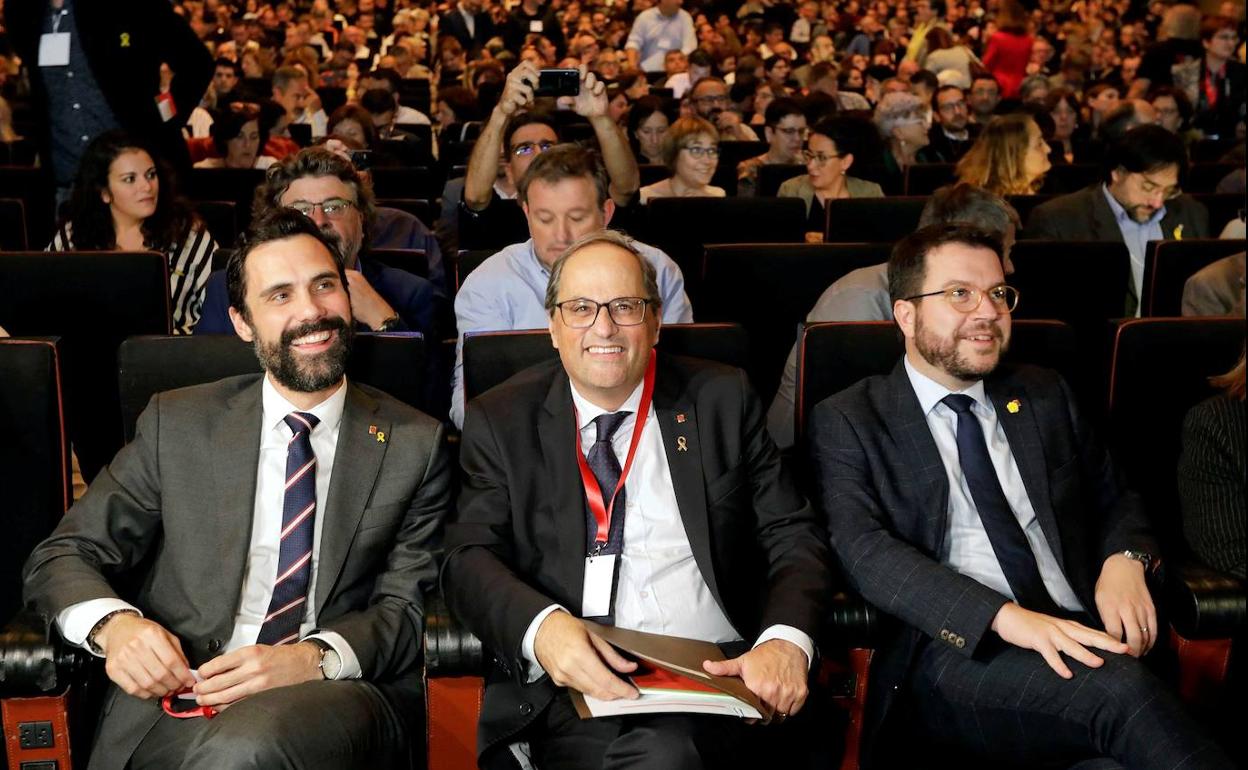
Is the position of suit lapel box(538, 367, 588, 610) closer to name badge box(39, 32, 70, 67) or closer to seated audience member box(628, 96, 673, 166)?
name badge box(39, 32, 70, 67)

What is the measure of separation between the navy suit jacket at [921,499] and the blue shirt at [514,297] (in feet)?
2.98

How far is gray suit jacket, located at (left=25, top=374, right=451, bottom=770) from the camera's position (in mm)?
2266

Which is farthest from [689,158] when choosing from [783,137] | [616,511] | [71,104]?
[616,511]

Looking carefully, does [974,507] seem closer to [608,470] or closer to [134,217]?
[608,470]

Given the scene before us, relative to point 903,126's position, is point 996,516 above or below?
below

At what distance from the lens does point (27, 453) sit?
2.49m

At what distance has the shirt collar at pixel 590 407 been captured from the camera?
7.99 feet

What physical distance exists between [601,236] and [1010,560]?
3.06ft

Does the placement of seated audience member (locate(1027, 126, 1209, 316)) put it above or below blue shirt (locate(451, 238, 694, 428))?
above

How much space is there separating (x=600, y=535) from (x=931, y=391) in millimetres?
690

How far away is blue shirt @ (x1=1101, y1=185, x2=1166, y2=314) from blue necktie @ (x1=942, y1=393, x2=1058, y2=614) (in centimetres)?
245

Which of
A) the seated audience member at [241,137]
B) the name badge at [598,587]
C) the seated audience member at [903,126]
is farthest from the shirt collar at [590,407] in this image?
the seated audience member at [903,126]

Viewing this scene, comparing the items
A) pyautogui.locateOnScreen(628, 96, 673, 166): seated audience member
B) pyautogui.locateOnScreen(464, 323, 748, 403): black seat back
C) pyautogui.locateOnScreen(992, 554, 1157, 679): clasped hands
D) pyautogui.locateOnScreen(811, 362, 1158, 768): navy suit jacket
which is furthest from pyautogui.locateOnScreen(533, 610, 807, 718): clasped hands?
pyautogui.locateOnScreen(628, 96, 673, 166): seated audience member

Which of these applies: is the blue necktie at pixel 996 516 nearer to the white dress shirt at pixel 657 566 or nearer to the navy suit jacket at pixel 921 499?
the navy suit jacket at pixel 921 499
